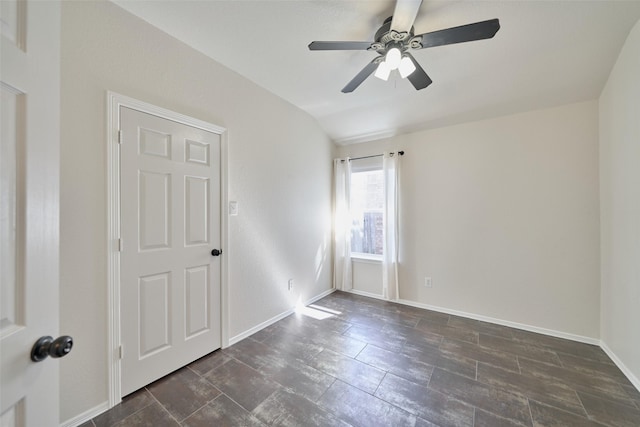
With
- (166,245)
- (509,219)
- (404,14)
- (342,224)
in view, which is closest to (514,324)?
(509,219)

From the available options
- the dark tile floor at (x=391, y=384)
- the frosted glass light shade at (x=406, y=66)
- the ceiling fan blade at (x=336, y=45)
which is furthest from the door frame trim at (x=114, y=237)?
the frosted glass light shade at (x=406, y=66)

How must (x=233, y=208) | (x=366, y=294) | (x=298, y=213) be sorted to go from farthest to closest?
(x=366, y=294) < (x=298, y=213) < (x=233, y=208)

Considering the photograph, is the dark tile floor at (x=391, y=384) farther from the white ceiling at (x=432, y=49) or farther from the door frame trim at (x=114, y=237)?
the white ceiling at (x=432, y=49)

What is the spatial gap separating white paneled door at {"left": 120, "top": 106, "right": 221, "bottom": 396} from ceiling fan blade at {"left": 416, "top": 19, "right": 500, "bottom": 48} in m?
1.92

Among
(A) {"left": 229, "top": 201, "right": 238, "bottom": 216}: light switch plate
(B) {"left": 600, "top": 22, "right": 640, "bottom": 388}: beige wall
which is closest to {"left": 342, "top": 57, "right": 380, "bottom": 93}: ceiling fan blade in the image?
(A) {"left": 229, "top": 201, "right": 238, "bottom": 216}: light switch plate

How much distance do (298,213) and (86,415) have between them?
2504 millimetres

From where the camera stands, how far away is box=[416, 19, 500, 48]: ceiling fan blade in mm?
1317

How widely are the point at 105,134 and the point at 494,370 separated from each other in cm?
351

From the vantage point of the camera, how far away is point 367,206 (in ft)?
12.9

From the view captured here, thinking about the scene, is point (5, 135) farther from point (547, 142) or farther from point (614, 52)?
point (547, 142)

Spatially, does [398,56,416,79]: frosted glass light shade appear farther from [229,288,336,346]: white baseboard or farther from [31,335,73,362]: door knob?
[229,288,336,346]: white baseboard

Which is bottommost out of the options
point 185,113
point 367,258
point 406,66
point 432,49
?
point 367,258

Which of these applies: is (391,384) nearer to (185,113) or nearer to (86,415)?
(86,415)

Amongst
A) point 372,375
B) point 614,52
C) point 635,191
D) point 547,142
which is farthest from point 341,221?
point 614,52
